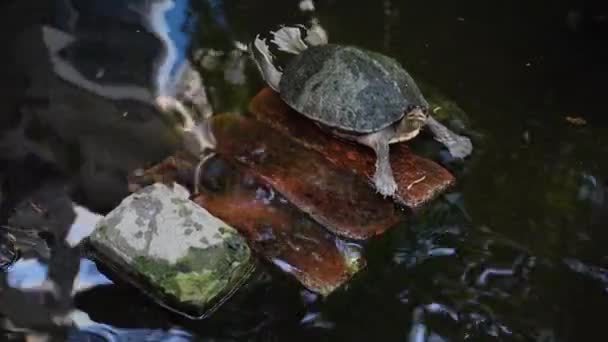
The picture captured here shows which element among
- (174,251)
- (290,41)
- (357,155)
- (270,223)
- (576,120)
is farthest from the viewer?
(290,41)

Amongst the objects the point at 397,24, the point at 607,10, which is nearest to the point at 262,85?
the point at 397,24

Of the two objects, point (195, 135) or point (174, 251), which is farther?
point (195, 135)

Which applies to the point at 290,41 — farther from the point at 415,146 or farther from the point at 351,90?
the point at 415,146

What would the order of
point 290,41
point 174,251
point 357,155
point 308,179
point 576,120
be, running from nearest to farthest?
1. point 174,251
2. point 308,179
3. point 357,155
4. point 576,120
5. point 290,41

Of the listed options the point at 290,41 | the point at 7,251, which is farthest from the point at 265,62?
the point at 7,251

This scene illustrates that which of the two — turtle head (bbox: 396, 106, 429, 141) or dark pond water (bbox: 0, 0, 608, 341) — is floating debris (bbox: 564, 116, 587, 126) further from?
turtle head (bbox: 396, 106, 429, 141)

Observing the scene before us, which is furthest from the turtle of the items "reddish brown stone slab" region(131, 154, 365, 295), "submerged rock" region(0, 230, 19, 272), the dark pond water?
"submerged rock" region(0, 230, 19, 272)

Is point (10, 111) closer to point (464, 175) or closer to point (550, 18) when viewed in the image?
point (464, 175)
